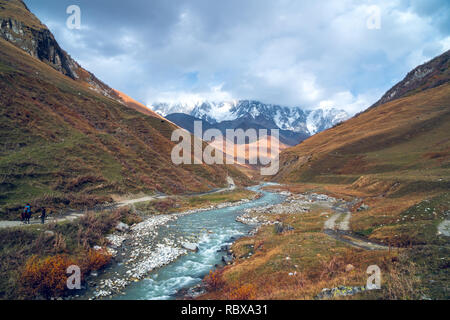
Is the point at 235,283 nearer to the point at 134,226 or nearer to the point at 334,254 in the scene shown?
the point at 334,254

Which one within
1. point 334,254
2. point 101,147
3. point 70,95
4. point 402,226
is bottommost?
point 334,254

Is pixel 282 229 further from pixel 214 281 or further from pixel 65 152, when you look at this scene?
pixel 65 152

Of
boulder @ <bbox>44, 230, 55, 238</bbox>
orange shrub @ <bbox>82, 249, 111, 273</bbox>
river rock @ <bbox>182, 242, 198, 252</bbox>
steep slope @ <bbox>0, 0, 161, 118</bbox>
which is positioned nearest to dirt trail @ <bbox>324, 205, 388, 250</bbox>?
river rock @ <bbox>182, 242, 198, 252</bbox>

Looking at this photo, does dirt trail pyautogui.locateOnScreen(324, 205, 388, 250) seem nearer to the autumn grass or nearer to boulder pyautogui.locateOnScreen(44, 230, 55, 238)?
the autumn grass

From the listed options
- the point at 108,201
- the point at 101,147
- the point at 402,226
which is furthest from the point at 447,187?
the point at 101,147

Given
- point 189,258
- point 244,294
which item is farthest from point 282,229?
point 244,294

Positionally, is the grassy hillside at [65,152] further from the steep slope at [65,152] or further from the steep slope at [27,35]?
the steep slope at [27,35]

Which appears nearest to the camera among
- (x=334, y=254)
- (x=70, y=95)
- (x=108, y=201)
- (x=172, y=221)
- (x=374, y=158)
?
(x=334, y=254)
